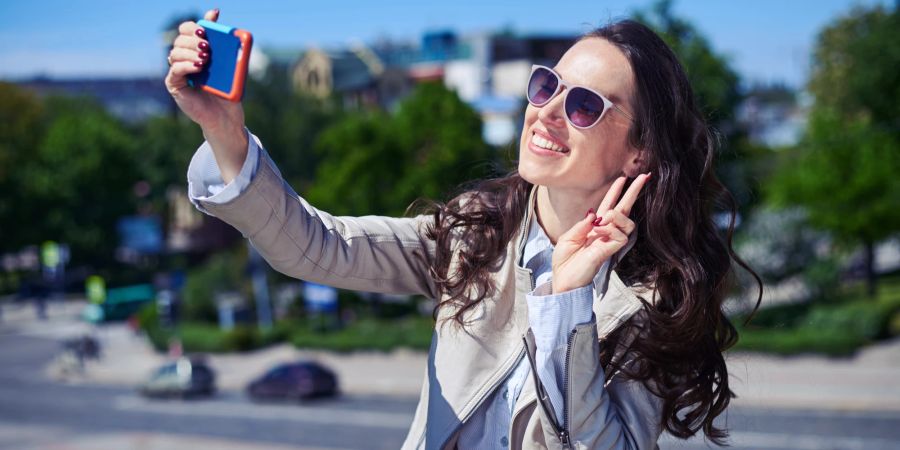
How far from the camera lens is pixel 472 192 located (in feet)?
9.70

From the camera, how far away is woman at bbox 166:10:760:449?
8.07ft

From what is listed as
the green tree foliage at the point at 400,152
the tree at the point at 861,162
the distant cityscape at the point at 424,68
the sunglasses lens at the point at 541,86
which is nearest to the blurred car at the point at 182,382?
the green tree foliage at the point at 400,152

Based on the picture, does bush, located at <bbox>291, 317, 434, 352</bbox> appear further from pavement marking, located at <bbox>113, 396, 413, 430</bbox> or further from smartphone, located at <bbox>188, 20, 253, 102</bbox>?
smartphone, located at <bbox>188, 20, 253, 102</bbox>

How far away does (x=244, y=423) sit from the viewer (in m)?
27.4

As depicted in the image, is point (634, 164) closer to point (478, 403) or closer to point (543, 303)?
point (543, 303)

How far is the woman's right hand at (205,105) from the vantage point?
2.34m

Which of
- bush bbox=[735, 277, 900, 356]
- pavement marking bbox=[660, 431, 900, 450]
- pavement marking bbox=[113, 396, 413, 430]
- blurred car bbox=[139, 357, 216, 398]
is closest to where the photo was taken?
pavement marking bbox=[660, 431, 900, 450]

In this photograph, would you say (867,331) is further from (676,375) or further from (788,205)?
(676,375)

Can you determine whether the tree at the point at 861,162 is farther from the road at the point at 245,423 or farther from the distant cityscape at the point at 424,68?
the distant cityscape at the point at 424,68

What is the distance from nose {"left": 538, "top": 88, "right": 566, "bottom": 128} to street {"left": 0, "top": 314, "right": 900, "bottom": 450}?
51.7ft

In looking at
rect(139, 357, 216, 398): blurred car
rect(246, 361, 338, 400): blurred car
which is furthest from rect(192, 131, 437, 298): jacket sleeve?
rect(139, 357, 216, 398): blurred car

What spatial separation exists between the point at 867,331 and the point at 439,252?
2672cm

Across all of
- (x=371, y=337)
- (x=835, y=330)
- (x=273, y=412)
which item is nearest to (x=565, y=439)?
(x=835, y=330)

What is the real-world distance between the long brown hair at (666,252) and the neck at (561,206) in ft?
0.22
